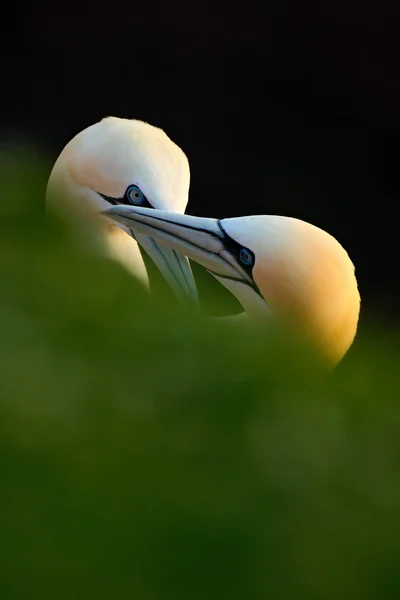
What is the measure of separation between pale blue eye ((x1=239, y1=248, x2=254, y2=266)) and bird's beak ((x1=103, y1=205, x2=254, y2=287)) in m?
0.03

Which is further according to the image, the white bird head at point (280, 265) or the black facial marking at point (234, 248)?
the black facial marking at point (234, 248)

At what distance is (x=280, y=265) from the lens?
8.71ft

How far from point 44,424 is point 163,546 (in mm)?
74

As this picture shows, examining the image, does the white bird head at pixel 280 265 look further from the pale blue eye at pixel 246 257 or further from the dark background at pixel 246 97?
the dark background at pixel 246 97

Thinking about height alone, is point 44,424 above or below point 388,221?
above

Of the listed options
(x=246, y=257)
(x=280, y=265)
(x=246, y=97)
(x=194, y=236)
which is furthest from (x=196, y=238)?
(x=246, y=97)

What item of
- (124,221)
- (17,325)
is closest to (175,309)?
(17,325)

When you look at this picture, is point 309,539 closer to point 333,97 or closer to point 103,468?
point 103,468

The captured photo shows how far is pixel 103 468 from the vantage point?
0.50 m

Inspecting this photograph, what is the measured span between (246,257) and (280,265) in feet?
0.51

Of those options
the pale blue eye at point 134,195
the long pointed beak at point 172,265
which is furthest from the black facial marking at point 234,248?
the pale blue eye at point 134,195


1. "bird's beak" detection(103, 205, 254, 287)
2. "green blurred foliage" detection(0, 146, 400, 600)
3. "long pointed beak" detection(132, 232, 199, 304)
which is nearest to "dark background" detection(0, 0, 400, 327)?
"long pointed beak" detection(132, 232, 199, 304)

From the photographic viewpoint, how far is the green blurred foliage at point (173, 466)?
49cm

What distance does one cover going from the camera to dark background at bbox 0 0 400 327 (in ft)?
17.7
